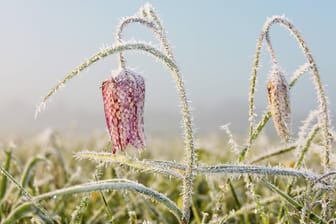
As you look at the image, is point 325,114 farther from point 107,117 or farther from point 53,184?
point 53,184

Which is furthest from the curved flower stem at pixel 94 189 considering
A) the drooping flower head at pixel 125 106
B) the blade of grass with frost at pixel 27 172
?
the blade of grass with frost at pixel 27 172

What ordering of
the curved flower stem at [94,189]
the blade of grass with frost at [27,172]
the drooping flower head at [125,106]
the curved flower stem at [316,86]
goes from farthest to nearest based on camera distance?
1. the blade of grass with frost at [27,172]
2. the curved flower stem at [316,86]
3. the drooping flower head at [125,106]
4. the curved flower stem at [94,189]

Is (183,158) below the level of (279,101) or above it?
below

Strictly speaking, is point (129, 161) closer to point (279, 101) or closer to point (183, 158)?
point (183, 158)

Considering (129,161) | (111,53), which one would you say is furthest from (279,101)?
(111,53)

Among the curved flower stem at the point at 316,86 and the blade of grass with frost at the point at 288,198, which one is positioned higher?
the curved flower stem at the point at 316,86

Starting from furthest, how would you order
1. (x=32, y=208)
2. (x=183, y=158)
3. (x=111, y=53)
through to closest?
(x=183, y=158), (x=111, y=53), (x=32, y=208)

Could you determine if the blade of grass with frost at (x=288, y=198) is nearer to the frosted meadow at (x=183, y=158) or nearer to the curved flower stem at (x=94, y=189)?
the frosted meadow at (x=183, y=158)

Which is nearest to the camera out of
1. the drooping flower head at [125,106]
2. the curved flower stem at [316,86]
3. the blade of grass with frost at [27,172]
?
the drooping flower head at [125,106]
